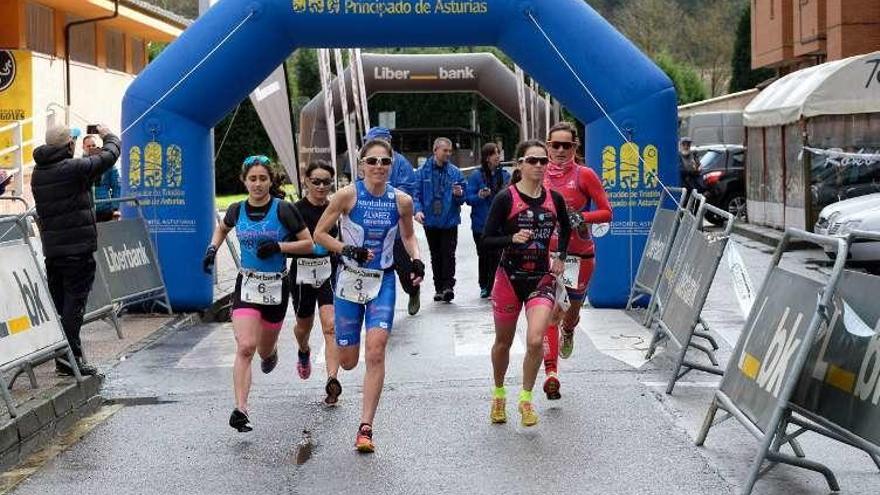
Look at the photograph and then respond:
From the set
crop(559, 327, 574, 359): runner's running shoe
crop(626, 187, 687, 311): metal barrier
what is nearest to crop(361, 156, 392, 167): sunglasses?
crop(559, 327, 574, 359): runner's running shoe

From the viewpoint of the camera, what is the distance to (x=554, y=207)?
8.47 metres

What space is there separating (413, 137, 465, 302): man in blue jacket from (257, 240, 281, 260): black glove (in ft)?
23.2

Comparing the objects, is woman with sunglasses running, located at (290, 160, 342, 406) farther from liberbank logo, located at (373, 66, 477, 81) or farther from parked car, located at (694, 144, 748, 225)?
liberbank logo, located at (373, 66, 477, 81)

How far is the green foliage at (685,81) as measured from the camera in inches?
2329

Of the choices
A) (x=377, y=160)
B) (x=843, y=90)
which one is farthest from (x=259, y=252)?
(x=843, y=90)

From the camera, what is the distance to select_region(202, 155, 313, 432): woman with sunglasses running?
8.42 m

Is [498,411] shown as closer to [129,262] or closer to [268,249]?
[268,249]

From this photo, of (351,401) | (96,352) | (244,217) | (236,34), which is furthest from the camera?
(236,34)

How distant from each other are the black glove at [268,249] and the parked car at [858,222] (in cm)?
951

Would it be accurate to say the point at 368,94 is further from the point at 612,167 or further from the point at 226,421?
the point at 226,421

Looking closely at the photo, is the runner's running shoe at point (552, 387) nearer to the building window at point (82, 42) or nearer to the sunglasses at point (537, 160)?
the sunglasses at point (537, 160)

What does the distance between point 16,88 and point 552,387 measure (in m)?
19.6

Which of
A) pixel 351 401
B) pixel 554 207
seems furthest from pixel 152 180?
pixel 554 207

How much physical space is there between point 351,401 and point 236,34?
567 centimetres
